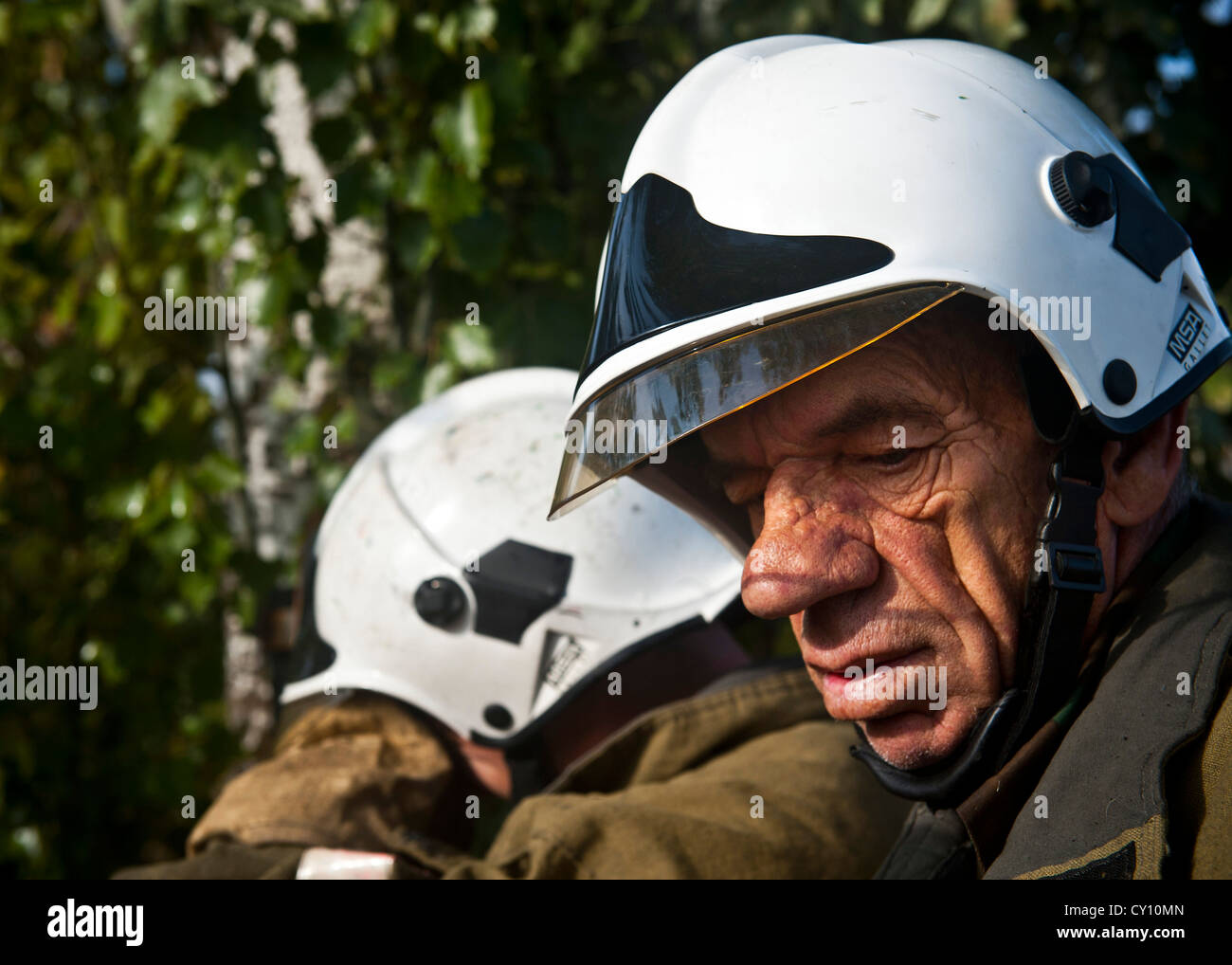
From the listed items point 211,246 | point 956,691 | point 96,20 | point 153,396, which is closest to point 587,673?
point 956,691

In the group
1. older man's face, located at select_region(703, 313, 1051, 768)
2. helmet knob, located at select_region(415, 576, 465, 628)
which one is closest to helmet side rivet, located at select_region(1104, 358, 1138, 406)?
older man's face, located at select_region(703, 313, 1051, 768)

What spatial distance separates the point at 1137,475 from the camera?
1534mm

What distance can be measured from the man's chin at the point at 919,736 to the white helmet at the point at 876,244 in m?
0.43

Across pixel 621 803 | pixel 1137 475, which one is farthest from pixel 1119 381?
pixel 621 803

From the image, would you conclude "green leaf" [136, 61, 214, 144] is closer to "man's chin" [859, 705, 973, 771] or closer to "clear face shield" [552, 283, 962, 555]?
"clear face shield" [552, 283, 962, 555]

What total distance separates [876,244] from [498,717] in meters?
1.52

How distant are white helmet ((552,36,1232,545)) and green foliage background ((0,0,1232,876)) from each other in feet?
4.71

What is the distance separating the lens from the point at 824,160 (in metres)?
1.49

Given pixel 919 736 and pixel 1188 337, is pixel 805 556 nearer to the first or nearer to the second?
pixel 919 736

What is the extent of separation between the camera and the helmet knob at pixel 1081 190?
146 cm

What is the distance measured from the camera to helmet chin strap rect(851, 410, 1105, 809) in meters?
1.44

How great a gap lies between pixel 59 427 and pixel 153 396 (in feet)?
1.32
